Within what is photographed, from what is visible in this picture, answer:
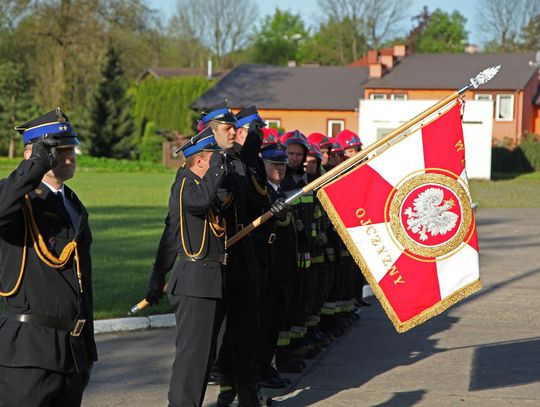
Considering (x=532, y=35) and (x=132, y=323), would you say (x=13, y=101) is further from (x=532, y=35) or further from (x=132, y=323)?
(x=132, y=323)

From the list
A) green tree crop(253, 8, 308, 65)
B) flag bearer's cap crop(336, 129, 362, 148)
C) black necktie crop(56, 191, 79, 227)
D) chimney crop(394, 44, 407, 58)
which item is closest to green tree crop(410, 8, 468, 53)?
green tree crop(253, 8, 308, 65)

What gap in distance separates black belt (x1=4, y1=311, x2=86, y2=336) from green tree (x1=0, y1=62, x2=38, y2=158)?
52614 millimetres

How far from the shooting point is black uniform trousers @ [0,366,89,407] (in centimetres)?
454

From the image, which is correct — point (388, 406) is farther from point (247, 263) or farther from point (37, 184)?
point (37, 184)

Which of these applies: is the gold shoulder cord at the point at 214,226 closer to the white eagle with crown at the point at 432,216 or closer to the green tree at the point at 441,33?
the white eagle with crown at the point at 432,216

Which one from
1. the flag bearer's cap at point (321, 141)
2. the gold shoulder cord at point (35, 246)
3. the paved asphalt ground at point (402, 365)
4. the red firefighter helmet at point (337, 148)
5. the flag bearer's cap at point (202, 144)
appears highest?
the flag bearer's cap at point (202, 144)

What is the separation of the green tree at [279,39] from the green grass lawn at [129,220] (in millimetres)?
51460

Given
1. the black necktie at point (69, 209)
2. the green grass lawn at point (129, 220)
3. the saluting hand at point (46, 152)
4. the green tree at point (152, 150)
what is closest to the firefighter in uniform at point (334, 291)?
the green grass lawn at point (129, 220)

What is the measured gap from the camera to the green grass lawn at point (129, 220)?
11.3 metres

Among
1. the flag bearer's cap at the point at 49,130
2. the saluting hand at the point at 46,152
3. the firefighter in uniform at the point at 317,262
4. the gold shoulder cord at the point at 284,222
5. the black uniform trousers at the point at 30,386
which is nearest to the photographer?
the saluting hand at the point at 46,152

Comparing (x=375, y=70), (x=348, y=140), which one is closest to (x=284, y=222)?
(x=348, y=140)

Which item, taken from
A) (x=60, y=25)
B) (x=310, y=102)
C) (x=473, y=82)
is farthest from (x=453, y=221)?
(x=310, y=102)

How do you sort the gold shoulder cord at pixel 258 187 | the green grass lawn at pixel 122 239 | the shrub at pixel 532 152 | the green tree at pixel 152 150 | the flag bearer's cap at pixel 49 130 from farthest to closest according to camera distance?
1. the green tree at pixel 152 150
2. the shrub at pixel 532 152
3. the green grass lawn at pixel 122 239
4. the gold shoulder cord at pixel 258 187
5. the flag bearer's cap at pixel 49 130

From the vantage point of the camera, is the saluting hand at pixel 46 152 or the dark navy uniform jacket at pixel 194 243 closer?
the saluting hand at pixel 46 152
